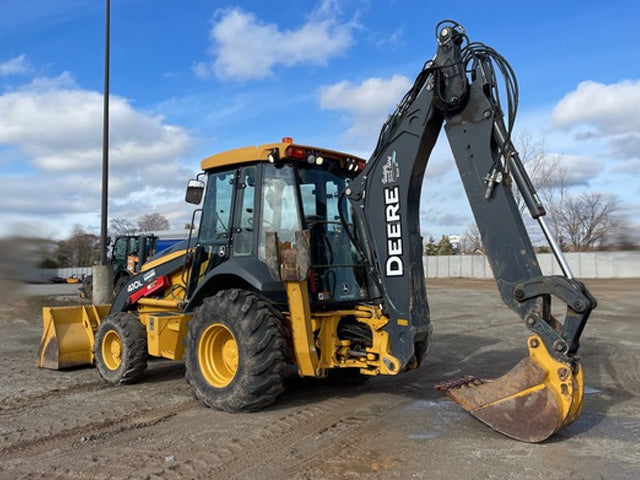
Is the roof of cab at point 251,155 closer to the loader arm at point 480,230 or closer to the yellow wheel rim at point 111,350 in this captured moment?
the loader arm at point 480,230

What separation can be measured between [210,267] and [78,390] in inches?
91.8

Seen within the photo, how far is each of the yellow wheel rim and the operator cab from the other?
1.91 metres

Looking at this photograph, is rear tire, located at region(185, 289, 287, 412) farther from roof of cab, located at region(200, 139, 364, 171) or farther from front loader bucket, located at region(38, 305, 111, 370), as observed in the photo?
front loader bucket, located at region(38, 305, 111, 370)

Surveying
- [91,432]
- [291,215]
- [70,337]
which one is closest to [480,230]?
[291,215]

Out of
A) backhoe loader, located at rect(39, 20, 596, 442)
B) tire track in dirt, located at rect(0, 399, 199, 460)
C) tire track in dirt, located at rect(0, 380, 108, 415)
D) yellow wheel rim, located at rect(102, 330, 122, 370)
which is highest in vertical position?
backhoe loader, located at rect(39, 20, 596, 442)

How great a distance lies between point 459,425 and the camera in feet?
16.7

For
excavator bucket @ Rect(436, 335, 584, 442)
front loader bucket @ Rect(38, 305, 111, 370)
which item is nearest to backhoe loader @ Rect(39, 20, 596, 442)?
excavator bucket @ Rect(436, 335, 584, 442)

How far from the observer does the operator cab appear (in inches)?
229

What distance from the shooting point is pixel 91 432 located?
511 cm

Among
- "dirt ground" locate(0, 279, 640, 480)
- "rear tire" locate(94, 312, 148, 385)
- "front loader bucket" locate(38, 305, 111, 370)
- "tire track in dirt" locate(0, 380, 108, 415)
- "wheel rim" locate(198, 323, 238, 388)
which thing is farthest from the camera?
Result: "front loader bucket" locate(38, 305, 111, 370)

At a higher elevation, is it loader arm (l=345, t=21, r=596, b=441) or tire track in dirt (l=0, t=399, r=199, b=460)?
loader arm (l=345, t=21, r=596, b=441)

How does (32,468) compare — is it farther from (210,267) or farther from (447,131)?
(447,131)

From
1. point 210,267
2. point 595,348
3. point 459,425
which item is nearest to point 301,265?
point 210,267

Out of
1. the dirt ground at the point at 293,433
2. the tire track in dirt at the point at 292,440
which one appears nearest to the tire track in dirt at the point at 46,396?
the dirt ground at the point at 293,433
